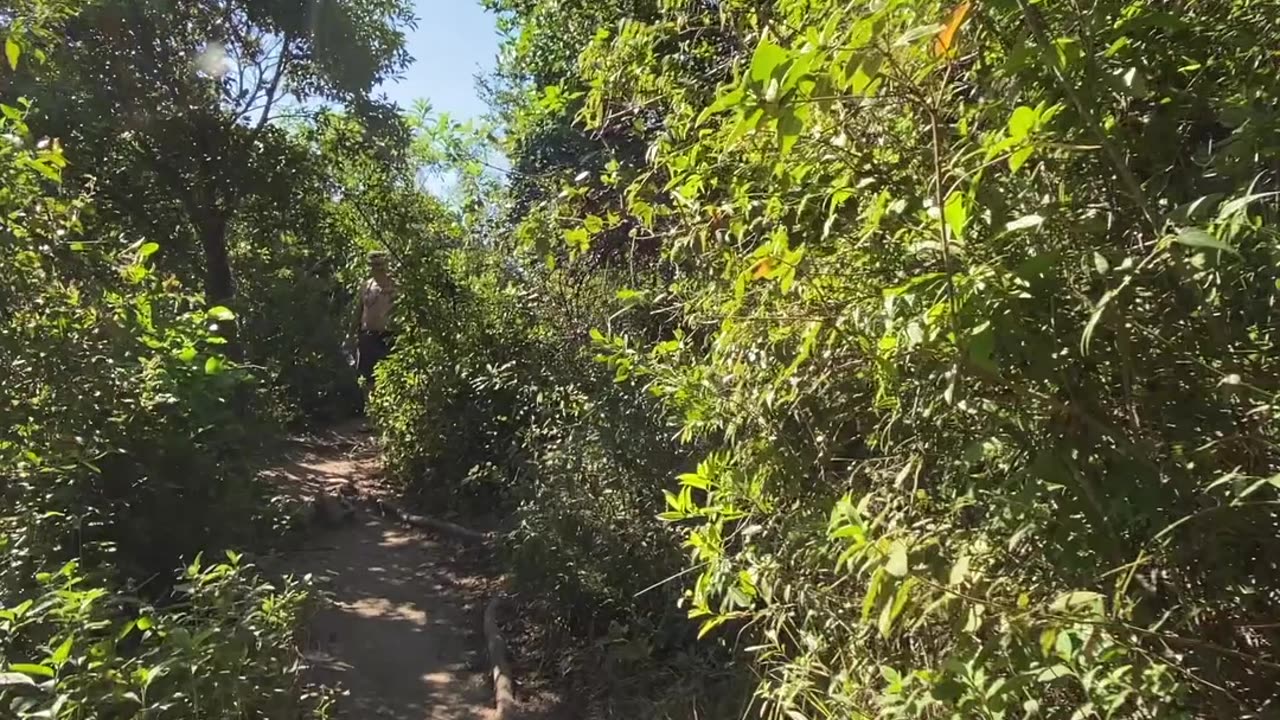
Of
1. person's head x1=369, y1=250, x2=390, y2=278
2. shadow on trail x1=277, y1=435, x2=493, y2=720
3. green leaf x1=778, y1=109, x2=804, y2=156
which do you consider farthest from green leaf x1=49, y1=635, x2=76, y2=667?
person's head x1=369, y1=250, x2=390, y2=278

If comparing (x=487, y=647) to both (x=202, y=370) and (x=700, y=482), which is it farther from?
(x=700, y=482)

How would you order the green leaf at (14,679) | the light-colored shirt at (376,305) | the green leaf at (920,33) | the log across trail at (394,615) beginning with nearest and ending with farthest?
the green leaf at (920,33) → the green leaf at (14,679) → the log across trail at (394,615) → the light-colored shirt at (376,305)

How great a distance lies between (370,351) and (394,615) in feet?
13.5

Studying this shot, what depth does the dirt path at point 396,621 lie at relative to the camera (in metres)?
4.48

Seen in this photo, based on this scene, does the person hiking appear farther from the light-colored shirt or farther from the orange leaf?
the orange leaf

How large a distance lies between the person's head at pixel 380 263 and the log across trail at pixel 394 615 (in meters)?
1.90

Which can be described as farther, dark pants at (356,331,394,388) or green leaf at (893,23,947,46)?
dark pants at (356,331,394,388)

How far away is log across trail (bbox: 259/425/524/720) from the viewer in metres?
4.46

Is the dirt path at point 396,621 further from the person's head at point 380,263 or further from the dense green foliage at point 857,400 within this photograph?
the person's head at point 380,263

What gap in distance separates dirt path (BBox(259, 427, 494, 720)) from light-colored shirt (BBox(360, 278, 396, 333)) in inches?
64.2

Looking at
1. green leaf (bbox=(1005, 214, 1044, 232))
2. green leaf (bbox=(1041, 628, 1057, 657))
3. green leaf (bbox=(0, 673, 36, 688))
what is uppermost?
green leaf (bbox=(1005, 214, 1044, 232))

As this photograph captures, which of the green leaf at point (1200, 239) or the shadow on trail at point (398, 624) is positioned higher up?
the green leaf at point (1200, 239)

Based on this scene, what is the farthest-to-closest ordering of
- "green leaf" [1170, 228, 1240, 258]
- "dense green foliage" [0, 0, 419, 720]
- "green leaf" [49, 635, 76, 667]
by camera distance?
1. "dense green foliage" [0, 0, 419, 720]
2. "green leaf" [49, 635, 76, 667]
3. "green leaf" [1170, 228, 1240, 258]

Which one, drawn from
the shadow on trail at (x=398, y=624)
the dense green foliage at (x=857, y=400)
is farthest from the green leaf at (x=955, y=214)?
the shadow on trail at (x=398, y=624)
